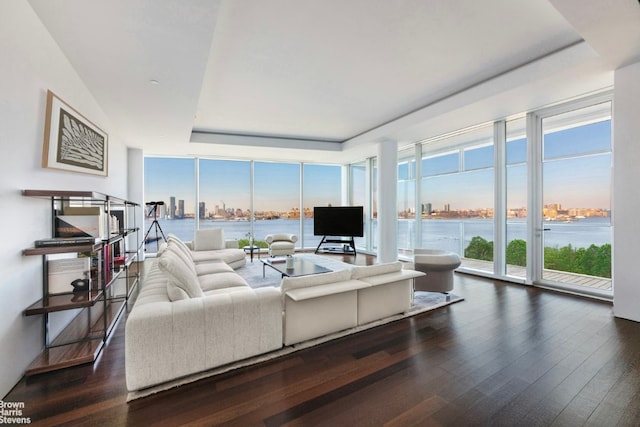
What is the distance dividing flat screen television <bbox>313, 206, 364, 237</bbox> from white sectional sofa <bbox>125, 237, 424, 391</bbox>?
4.60 metres

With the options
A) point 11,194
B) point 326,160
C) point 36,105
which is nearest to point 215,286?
point 11,194

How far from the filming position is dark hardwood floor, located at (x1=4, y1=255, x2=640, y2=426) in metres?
1.68

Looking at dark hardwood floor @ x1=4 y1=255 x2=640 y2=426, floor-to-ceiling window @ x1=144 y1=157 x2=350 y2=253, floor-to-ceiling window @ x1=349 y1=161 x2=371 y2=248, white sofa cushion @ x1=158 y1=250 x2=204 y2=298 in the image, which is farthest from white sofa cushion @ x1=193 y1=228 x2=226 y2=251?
floor-to-ceiling window @ x1=349 y1=161 x2=371 y2=248

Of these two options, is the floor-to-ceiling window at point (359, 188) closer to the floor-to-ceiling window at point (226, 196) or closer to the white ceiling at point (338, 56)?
the floor-to-ceiling window at point (226, 196)

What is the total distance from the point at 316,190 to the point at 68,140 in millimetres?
6939

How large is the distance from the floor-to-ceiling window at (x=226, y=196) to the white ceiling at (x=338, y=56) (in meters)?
2.57

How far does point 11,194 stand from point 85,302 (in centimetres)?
93

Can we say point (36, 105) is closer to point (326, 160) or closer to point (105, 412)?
point (105, 412)

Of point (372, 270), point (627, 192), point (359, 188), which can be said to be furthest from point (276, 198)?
point (627, 192)

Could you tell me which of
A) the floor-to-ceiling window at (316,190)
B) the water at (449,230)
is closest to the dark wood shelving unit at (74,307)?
the water at (449,230)

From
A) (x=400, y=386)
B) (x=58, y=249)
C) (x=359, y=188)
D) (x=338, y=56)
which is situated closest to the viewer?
(x=400, y=386)

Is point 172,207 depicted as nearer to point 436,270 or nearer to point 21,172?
point 21,172

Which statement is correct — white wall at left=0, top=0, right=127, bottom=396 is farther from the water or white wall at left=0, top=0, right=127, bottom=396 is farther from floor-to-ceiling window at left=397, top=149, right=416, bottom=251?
floor-to-ceiling window at left=397, top=149, right=416, bottom=251

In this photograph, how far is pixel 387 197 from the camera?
6227mm
